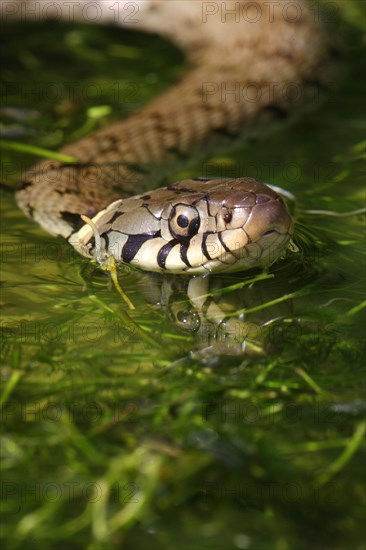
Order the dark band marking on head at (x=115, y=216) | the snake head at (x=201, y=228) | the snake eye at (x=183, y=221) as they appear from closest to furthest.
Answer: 1. the snake head at (x=201, y=228)
2. the snake eye at (x=183, y=221)
3. the dark band marking on head at (x=115, y=216)

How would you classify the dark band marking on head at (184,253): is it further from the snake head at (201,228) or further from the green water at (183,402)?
the green water at (183,402)

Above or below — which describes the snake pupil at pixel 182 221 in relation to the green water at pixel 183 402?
above

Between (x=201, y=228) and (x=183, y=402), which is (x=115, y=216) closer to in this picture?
(x=201, y=228)

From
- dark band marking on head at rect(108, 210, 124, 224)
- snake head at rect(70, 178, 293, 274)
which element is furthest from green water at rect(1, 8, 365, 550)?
dark band marking on head at rect(108, 210, 124, 224)

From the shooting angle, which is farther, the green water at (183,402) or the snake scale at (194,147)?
the snake scale at (194,147)

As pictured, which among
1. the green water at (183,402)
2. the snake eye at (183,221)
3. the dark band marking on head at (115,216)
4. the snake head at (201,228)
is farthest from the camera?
the dark band marking on head at (115,216)

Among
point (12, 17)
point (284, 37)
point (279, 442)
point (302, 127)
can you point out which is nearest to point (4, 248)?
point (279, 442)

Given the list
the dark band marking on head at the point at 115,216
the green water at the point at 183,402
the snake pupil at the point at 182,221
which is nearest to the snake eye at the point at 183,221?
the snake pupil at the point at 182,221
